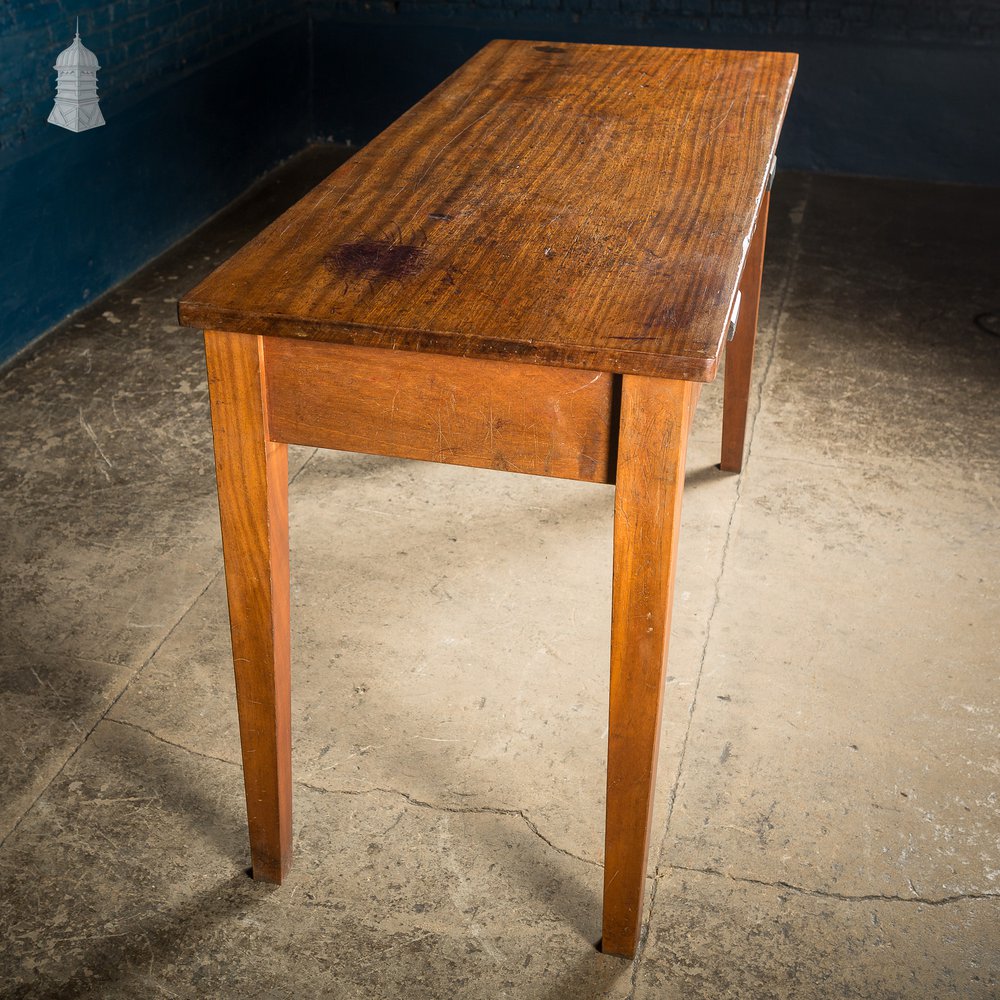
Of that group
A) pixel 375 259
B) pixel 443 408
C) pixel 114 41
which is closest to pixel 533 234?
pixel 375 259

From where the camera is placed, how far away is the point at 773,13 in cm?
475

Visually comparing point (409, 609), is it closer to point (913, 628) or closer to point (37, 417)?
point (913, 628)

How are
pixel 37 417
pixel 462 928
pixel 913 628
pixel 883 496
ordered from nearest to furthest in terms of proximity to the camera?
pixel 462 928 → pixel 913 628 → pixel 883 496 → pixel 37 417

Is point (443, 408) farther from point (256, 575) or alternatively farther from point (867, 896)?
point (867, 896)

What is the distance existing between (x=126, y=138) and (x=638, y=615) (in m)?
3.00

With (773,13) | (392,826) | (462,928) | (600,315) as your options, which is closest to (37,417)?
(392,826)

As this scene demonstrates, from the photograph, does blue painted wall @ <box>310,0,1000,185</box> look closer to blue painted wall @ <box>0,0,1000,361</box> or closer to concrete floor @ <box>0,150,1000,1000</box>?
blue painted wall @ <box>0,0,1000,361</box>

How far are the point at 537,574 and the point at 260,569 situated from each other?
1026 mm

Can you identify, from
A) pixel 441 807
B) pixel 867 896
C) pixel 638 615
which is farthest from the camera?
pixel 441 807

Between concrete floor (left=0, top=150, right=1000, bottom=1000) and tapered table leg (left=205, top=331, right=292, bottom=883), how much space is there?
155mm

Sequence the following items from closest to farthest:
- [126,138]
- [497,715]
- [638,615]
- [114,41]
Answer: [638,615] → [497,715] → [114,41] → [126,138]

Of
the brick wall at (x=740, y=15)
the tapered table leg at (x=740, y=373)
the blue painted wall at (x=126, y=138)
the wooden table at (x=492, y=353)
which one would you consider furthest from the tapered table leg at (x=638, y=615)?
the brick wall at (x=740, y=15)

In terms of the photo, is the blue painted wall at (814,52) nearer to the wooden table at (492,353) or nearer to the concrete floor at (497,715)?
the concrete floor at (497,715)

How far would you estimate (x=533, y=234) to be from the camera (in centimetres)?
160
